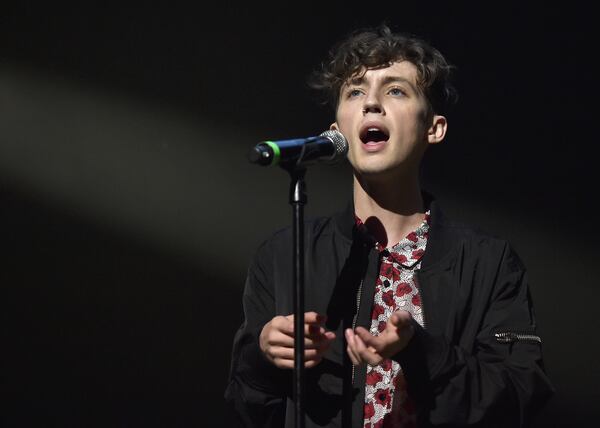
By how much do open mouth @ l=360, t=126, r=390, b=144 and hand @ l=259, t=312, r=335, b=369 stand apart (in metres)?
0.43

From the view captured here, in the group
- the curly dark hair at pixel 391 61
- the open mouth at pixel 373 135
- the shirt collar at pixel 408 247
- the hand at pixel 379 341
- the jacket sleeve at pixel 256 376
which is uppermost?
the curly dark hair at pixel 391 61

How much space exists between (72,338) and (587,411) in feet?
4.54

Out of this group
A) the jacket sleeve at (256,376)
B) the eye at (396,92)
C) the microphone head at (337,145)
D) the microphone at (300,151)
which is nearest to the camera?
the microphone at (300,151)

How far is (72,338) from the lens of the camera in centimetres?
250

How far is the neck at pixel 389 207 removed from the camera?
5.64 feet

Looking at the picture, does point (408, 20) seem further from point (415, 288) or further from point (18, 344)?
point (18, 344)

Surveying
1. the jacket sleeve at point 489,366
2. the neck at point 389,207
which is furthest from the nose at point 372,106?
the jacket sleeve at point 489,366

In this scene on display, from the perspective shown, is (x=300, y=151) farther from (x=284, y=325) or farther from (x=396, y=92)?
(x=396, y=92)

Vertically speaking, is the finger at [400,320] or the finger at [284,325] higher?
the finger at [400,320]

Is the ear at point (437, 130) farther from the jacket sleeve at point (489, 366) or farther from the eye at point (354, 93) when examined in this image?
the jacket sleeve at point (489, 366)

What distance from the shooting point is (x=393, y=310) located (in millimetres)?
1629

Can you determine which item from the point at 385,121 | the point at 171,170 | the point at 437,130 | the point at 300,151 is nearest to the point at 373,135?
the point at 385,121

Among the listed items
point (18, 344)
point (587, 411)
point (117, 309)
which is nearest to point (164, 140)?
point (117, 309)

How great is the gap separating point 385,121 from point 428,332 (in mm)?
428
